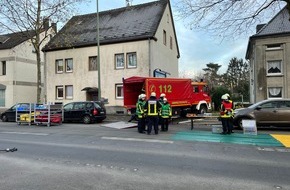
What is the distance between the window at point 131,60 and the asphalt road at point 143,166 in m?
18.6

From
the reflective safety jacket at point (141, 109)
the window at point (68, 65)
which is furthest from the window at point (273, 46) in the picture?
the reflective safety jacket at point (141, 109)

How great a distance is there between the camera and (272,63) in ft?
107

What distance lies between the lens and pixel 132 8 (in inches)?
1356

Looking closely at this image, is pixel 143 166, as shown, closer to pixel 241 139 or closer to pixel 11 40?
pixel 241 139

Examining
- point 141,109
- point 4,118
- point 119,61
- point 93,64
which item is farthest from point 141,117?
point 93,64

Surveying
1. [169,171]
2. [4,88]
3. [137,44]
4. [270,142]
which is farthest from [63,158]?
[4,88]

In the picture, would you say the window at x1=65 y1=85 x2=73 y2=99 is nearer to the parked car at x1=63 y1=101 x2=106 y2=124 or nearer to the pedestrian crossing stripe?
the parked car at x1=63 y1=101 x2=106 y2=124

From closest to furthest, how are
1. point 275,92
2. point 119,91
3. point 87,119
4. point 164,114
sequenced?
point 164,114 → point 87,119 → point 119,91 → point 275,92

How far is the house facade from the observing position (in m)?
31.7

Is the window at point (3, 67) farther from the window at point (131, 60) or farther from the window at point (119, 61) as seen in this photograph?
the window at point (131, 60)

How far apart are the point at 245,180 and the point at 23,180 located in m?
4.44

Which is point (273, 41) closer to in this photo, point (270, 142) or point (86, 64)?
point (86, 64)

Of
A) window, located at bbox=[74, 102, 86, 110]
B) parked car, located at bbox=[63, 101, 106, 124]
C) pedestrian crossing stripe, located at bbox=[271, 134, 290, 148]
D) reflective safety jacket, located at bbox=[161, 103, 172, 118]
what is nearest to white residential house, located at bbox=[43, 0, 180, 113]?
parked car, located at bbox=[63, 101, 106, 124]

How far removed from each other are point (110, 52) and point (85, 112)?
33.3 feet
